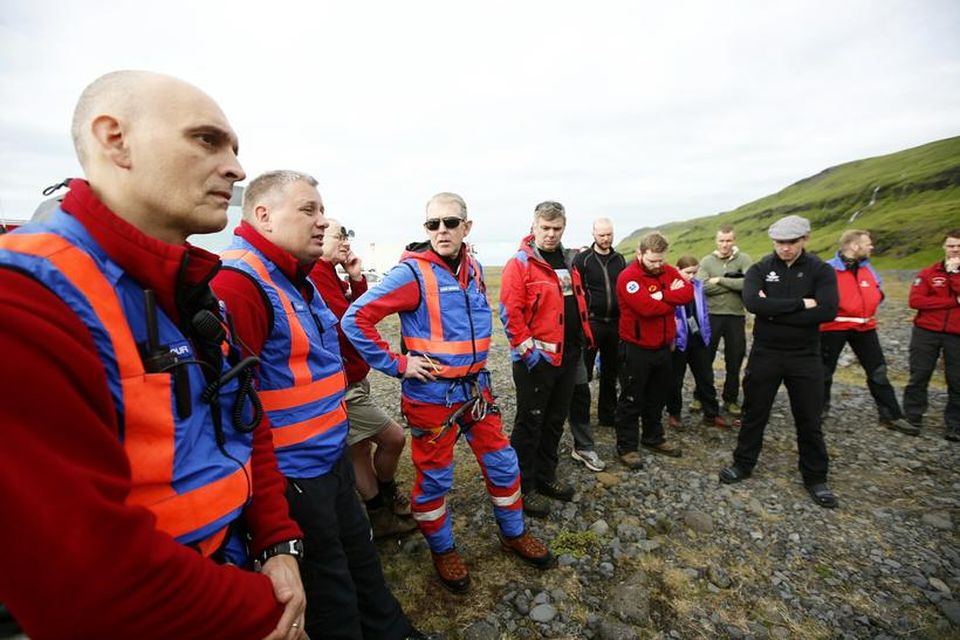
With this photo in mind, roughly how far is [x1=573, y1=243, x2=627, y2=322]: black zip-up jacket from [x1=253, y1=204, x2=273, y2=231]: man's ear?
544 centimetres

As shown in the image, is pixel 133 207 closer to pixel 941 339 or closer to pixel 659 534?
pixel 659 534

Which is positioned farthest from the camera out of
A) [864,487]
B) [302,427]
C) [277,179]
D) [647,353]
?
[647,353]

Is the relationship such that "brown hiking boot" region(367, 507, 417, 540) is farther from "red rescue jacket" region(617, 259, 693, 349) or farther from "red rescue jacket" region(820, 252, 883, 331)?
"red rescue jacket" region(820, 252, 883, 331)

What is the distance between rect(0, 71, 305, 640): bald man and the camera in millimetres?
1002

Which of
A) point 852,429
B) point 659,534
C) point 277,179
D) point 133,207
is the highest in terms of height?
point 277,179

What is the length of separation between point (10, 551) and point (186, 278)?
1.01 metres

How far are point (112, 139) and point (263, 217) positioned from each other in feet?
4.57

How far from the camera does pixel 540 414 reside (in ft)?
17.7

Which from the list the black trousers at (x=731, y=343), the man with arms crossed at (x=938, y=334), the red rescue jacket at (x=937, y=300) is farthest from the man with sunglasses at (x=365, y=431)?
the red rescue jacket at (x=937, y=300)

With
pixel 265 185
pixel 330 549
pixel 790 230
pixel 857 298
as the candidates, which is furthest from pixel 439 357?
pixel 857 298

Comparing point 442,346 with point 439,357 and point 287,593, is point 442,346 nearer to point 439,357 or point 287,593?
point 439,357

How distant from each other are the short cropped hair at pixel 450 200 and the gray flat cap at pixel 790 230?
4113mm

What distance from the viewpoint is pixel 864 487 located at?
593 centimetres

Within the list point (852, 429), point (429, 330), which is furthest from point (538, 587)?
point (852, 429)
